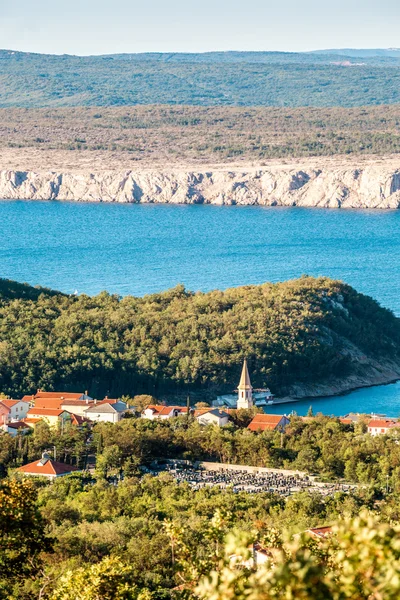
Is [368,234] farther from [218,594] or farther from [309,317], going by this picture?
[218,594]

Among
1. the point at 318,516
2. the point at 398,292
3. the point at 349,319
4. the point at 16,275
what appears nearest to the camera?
the point at 318,516

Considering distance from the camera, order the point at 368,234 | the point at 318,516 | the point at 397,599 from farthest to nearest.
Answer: the point at 368,234, the point at 318,516, the point at 397,599

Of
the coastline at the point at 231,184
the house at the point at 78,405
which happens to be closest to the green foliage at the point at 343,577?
the house at the point at 78,405

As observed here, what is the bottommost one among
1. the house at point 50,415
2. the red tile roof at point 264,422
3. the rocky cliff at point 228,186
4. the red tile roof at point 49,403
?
the rocky cliff at point 228,186

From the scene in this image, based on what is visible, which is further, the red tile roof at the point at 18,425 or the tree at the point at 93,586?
the red tile roof at the point at 18,425

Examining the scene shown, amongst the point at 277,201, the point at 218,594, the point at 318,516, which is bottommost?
the point at 277,201

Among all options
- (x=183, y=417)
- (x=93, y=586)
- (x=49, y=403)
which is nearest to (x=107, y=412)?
(x=183, y=417)

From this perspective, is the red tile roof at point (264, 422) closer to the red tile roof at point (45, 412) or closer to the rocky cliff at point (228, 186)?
the red tile roof at point (45, 412)

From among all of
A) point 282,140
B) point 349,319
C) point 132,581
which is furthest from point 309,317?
point 282,140
